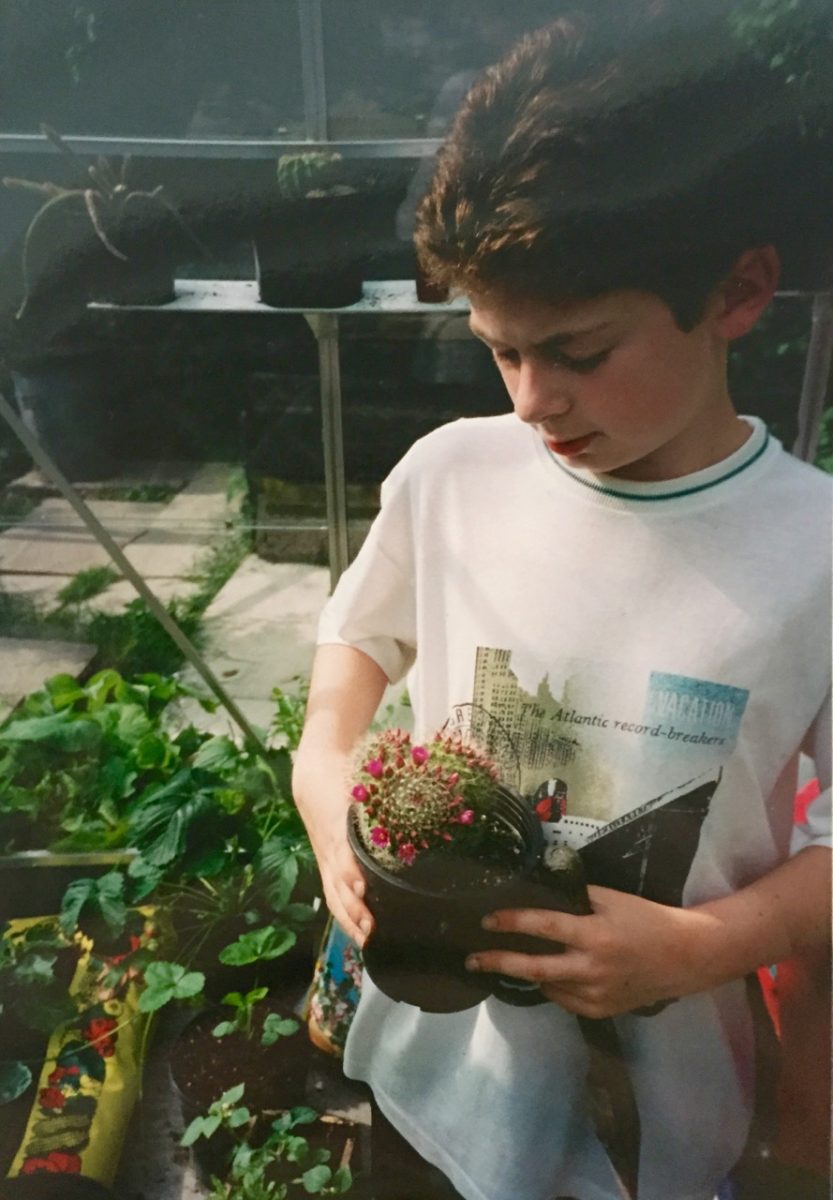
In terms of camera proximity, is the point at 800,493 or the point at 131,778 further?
the point at 131,778

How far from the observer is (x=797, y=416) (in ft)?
1.79

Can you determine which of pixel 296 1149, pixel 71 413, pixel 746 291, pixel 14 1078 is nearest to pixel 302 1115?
pixel 296 1149

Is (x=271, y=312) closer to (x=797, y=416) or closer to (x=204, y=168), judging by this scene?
(x=204, y=168)

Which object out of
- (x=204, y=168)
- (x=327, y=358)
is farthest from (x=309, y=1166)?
(x=204, y=168)

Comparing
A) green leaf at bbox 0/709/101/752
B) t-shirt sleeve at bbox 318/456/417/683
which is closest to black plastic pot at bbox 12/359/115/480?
t-shirt sleeve at bbox 318/456/417/683

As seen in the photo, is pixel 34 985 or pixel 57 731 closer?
pixel 34 985

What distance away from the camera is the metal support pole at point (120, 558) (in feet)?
2.22

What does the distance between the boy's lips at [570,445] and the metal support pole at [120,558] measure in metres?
0.37

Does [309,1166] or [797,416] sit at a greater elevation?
[797,416]

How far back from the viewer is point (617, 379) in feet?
1.57

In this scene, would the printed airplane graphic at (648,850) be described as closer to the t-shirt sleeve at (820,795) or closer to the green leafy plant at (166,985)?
the t-shirt sleeve at (820,795)

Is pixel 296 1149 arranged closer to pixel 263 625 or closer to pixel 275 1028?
pixel 275 1028

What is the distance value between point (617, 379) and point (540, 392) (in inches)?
1.6

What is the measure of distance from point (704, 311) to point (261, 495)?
0.35 meters
